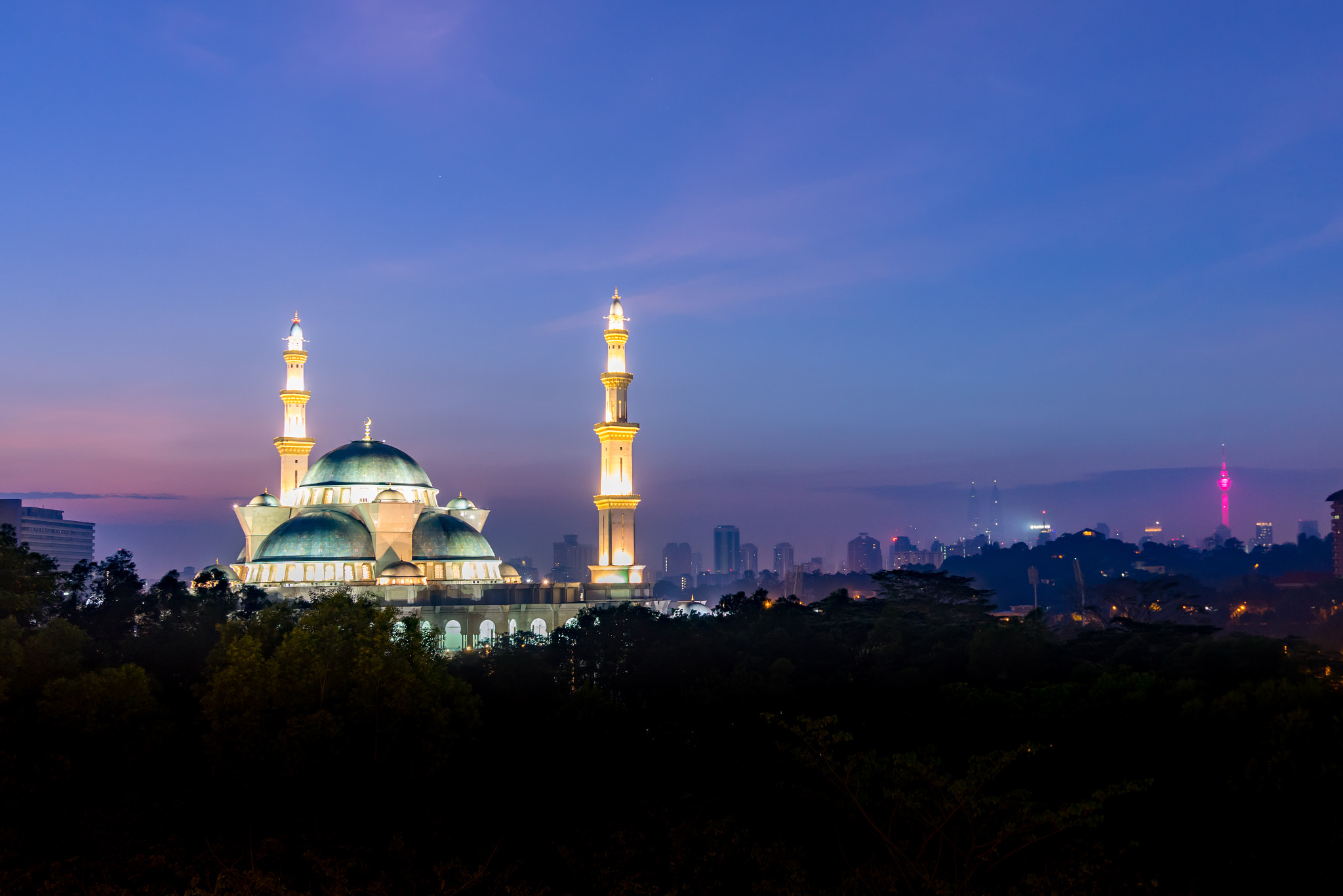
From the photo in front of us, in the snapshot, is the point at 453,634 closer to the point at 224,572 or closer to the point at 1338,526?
the point at 224,572

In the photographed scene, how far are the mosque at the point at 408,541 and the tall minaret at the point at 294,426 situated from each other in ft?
0.18

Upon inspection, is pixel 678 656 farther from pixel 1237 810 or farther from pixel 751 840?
pixel 1237 810

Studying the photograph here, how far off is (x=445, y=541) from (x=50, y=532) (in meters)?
140

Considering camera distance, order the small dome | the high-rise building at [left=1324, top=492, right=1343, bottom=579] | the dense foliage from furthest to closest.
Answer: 1. the high-rise building at [left=1324, top=492, right=1343, bottom=579]
2. the small dome
3. the dense foliage

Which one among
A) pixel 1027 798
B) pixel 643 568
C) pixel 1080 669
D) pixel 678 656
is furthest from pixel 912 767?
pixel 643 568

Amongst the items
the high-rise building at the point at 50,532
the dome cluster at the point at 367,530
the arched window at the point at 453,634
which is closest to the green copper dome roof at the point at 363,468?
the dome cluster at the point at 367,530

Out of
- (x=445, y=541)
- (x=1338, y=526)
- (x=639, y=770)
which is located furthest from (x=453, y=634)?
(x=1338, y=526)

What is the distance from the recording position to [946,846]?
21922 millimetres

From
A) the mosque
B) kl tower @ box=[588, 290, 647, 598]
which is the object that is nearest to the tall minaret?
the mosque

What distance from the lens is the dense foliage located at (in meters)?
21.6

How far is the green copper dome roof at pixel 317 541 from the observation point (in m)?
A: 59.5

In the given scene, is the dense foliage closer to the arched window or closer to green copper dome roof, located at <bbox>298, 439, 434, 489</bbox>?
the arched window

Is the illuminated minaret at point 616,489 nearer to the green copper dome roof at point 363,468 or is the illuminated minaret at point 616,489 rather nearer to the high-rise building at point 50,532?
the green copper dome roof at point 363,468

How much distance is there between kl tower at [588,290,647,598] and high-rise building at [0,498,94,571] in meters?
121
